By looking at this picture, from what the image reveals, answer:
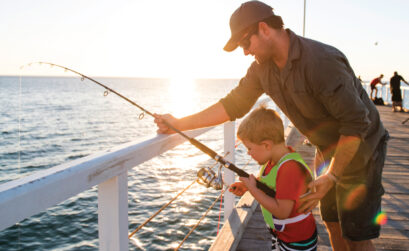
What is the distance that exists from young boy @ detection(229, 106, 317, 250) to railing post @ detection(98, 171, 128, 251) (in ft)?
2.16

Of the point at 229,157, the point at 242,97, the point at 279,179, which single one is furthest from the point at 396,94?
the point at 279,179

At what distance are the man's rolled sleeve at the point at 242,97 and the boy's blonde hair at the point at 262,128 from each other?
0.55 meters

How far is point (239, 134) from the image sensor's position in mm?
2035

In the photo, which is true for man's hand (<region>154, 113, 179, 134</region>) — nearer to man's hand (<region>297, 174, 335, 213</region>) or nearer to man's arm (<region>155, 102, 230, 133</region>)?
man's arm (<region>155, 102, 230, 133</region>)

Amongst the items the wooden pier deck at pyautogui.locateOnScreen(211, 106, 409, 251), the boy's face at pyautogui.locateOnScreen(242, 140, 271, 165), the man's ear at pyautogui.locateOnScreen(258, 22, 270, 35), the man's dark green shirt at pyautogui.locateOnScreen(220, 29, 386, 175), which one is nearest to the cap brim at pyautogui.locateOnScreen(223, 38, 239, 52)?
the man's ear at pyautogui.locateOnScreen(258, 22, 270, 35)

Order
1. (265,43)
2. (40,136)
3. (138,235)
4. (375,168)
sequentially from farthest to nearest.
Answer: (40,136)
(138,235)
(375,168)
(265,43)

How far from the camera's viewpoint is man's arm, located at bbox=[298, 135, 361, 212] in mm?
1883

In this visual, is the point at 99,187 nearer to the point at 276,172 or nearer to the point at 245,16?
the point at 276,172

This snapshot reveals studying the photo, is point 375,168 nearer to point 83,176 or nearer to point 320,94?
point 320,94

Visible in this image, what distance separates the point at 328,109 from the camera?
6.51 feet

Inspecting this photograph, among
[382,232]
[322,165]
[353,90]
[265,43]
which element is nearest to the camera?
[353,90]

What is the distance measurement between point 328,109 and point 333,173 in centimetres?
33

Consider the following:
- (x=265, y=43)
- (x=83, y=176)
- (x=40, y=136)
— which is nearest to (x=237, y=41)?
(x=265, y=43)

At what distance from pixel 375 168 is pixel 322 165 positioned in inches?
Answer: 12.4
